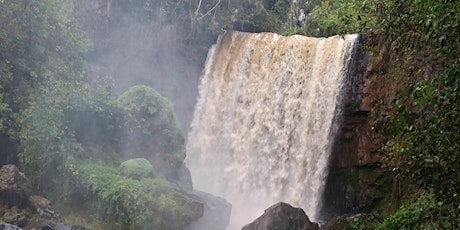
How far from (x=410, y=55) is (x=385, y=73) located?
667 centimetres

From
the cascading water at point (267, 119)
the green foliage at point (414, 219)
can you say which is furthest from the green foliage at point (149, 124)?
the green foliage at point (414, 219)

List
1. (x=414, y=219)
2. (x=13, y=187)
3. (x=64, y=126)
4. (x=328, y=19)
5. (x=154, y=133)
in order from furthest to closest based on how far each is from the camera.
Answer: (x=328, y=19), (x=154, y=133), (x=64, y=126), (x=13, y=187), (x=414, y=219)

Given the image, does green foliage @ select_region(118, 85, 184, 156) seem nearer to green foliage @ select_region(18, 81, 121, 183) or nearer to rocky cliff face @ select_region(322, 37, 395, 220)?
green foliage @ select_region(18, 81, 121, 183)

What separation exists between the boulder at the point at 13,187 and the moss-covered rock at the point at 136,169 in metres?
2.59

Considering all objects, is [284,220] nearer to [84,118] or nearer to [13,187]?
[13,187]

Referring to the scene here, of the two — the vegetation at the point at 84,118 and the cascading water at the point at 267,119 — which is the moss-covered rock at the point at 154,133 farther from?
the cascading water at the point at 267,119

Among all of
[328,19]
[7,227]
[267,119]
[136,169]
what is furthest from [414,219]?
[328,19]

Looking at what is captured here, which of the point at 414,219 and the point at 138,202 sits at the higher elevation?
the point at 414,219

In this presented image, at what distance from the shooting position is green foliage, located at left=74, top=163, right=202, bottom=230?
41.3 ft

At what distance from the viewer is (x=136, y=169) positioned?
1388 centimetres

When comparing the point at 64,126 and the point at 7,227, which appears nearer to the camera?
the point at 7,227

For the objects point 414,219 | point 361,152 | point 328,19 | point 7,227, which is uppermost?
point 328,19

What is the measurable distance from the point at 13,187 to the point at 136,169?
10.7ft

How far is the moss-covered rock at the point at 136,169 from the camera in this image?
45.2 ft
